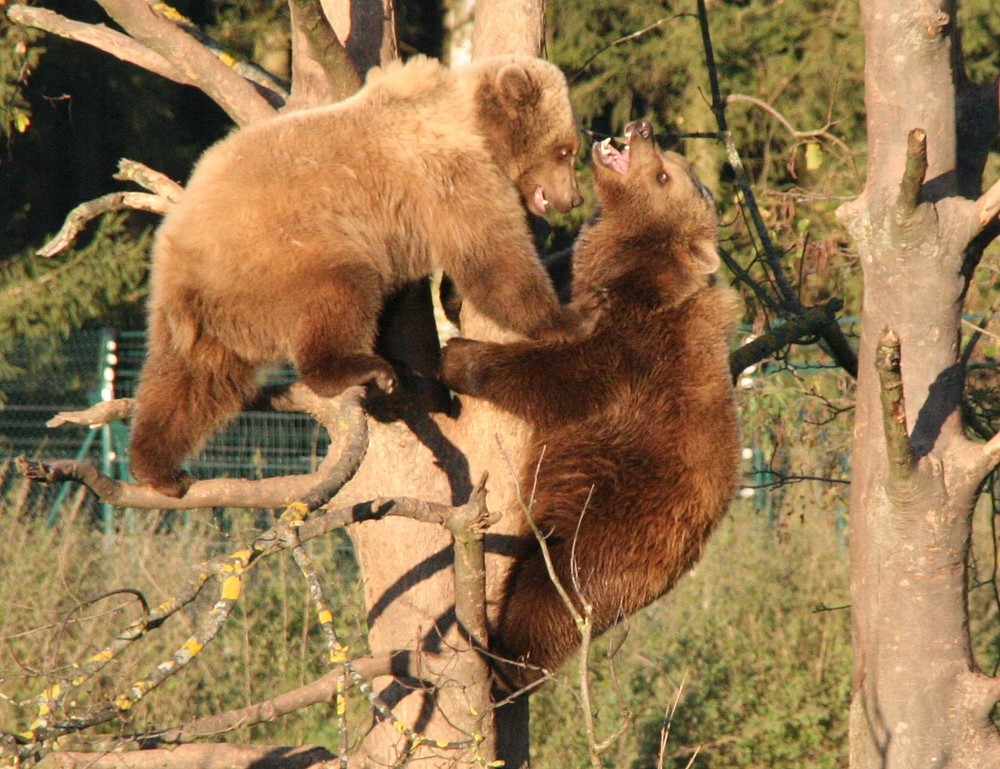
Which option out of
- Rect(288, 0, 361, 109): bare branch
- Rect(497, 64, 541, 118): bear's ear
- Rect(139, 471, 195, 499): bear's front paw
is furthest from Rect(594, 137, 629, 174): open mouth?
Rect(139, 471, 195, 499): bear's front paw

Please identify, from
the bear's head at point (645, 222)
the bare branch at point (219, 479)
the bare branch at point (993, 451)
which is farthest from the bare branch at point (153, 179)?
the bare branch at point (993, 451)

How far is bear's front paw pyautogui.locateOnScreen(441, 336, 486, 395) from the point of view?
12.5 feet

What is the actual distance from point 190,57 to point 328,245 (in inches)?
33.5

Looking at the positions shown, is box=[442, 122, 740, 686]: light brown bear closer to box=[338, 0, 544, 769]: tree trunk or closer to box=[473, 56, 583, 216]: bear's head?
box=[338, 0, 544, 769]: tree trunk

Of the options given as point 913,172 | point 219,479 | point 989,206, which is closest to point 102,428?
point 219,479

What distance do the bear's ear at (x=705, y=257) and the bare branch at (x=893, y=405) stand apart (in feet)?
4.59

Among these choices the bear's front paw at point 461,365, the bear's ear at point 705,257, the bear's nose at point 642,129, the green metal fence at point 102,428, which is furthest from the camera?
the green metal fence at point 102,428

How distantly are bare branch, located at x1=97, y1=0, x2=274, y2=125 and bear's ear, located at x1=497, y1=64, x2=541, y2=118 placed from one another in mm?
747

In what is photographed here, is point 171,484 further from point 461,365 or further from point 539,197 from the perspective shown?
point 539,197

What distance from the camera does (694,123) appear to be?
40.5 ft

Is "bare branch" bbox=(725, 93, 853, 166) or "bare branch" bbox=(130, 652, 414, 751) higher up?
"bare branch" bbox=(725, 93, 853, 166)

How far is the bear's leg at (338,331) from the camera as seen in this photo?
340 cm

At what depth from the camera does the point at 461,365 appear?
3.86m

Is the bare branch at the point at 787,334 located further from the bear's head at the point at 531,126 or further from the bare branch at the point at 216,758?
the bare branch at the point at 216,758
